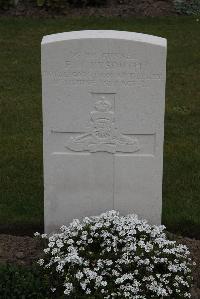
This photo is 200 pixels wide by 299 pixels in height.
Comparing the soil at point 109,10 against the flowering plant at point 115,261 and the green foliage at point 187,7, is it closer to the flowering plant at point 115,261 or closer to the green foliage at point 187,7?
the green foliage at point 187,7

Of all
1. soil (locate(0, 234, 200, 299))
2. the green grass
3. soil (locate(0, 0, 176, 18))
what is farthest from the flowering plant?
soil (locate(0, 0, 176, 18))

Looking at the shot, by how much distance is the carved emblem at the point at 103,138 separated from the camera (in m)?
5.25

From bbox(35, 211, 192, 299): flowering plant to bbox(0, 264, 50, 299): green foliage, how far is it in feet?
0.25

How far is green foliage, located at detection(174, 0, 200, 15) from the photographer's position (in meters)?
13.0

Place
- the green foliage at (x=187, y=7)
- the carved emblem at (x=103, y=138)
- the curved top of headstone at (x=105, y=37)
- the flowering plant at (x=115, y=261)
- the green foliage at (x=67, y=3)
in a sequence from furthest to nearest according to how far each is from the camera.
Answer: the green foliage at (x=187, y=7), the green foliage at (x=67, y=3), the carved emblem at (x=103, y=138), the curved top of headstone at (x=105, y=37), the flowering plant at (x=115, y=261)

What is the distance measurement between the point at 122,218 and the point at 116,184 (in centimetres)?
32

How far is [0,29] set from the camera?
40.1 ft

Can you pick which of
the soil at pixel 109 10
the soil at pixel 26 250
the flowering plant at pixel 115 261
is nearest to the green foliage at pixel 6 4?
the soil at pixel 109 10

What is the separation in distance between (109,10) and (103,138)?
26.3 feet

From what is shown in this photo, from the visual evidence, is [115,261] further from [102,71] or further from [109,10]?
[109,10]

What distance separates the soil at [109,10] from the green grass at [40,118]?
0.28 m

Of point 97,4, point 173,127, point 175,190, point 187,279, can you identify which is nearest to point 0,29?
point 97,4

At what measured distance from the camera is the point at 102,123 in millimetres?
5270

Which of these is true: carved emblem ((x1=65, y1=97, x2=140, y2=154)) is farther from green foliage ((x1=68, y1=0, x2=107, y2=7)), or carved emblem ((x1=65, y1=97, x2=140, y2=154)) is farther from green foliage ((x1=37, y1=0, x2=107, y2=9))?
green foliage ((x1=68, y1=0, x2=107, y2=7))
